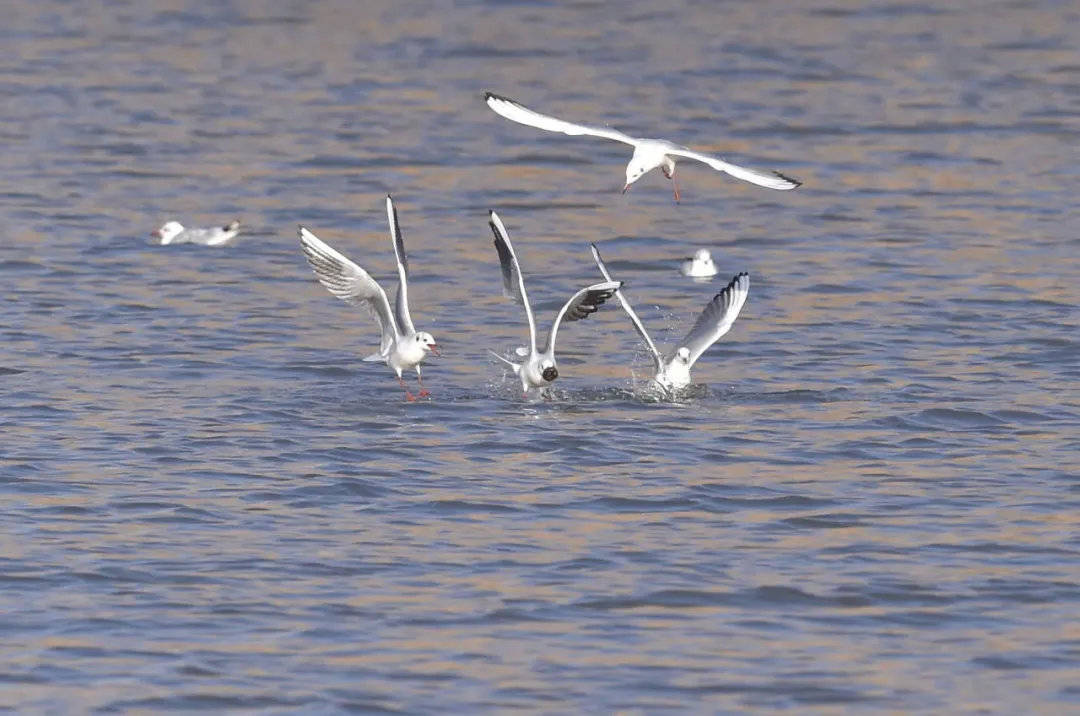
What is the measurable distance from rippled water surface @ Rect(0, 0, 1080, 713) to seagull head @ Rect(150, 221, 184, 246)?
154 mm

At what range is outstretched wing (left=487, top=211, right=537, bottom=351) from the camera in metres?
16.8

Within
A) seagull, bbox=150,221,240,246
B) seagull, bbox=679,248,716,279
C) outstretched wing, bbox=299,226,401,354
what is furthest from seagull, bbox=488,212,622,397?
seagull, bbox=150,221,240,246

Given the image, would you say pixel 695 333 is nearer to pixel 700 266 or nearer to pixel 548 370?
pixel 548 370

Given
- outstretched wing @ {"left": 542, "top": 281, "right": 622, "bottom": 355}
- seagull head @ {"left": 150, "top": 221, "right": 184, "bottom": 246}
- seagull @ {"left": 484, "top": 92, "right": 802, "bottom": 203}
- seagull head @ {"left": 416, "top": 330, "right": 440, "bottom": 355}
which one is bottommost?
seagull head @ {"left": 150, "top": 221, "right": 184, "bottom": 246}

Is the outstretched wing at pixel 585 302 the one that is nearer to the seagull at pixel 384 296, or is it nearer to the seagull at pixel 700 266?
the seagull at pixel 384 296

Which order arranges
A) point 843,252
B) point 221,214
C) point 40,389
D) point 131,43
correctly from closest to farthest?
1. point 40,389
2. point 843,252
3. point 221,214
4. point 131,43

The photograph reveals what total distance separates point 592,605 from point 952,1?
105 ft

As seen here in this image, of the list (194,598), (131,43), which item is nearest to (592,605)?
(194,598)

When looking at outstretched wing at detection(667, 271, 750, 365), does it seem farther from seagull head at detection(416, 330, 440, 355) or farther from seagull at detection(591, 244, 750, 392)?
seagull head at detection(416, 330, 440, 355)

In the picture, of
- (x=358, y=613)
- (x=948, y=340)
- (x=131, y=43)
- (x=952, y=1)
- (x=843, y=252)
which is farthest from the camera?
(x=952, y=1)

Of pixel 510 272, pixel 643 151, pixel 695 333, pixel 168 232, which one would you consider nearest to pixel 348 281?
pixel 510 272

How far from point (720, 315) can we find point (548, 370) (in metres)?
1.75

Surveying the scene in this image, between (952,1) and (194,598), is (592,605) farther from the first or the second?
(952,1)

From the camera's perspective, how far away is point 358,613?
11.8 meters
